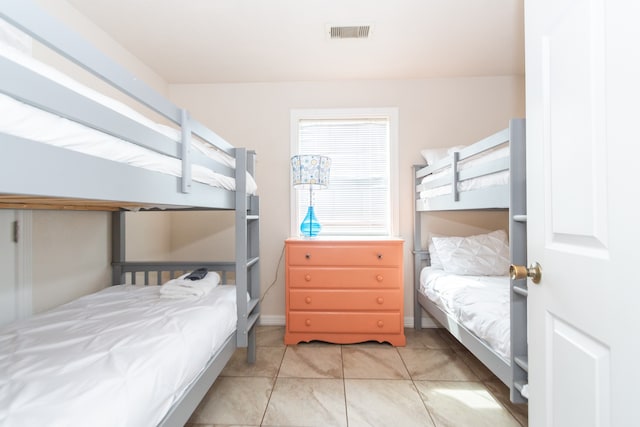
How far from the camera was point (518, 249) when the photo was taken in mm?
1260

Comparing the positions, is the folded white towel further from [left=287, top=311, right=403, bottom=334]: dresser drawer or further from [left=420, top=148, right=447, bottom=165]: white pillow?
[left=420, top=148, right=447, bottom=165]: white pillow

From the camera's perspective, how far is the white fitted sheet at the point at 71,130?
1.97 feet

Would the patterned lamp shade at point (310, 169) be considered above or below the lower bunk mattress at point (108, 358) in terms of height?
above

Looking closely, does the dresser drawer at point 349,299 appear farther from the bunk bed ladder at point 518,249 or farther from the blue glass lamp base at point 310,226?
the bunk bed ladder at point 518,249

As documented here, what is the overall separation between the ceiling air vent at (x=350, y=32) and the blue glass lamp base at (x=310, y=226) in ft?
4.37

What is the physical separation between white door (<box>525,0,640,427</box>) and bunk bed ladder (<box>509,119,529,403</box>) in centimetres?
45

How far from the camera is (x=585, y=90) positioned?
0.60m

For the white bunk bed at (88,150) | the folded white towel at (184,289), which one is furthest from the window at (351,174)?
the white bunk bed at (88,150)

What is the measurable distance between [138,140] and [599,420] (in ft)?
4.36

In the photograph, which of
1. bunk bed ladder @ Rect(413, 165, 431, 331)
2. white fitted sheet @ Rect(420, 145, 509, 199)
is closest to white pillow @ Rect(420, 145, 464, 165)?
bunk bed ladder @ Rect(413, 165, 431, 331)

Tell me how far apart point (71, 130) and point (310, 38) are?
183 cm

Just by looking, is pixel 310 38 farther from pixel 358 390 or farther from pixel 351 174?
pixel 358 390

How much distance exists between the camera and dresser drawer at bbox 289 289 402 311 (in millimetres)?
2279

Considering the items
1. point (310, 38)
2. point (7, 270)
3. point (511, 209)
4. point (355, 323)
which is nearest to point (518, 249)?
point (511, 209)
